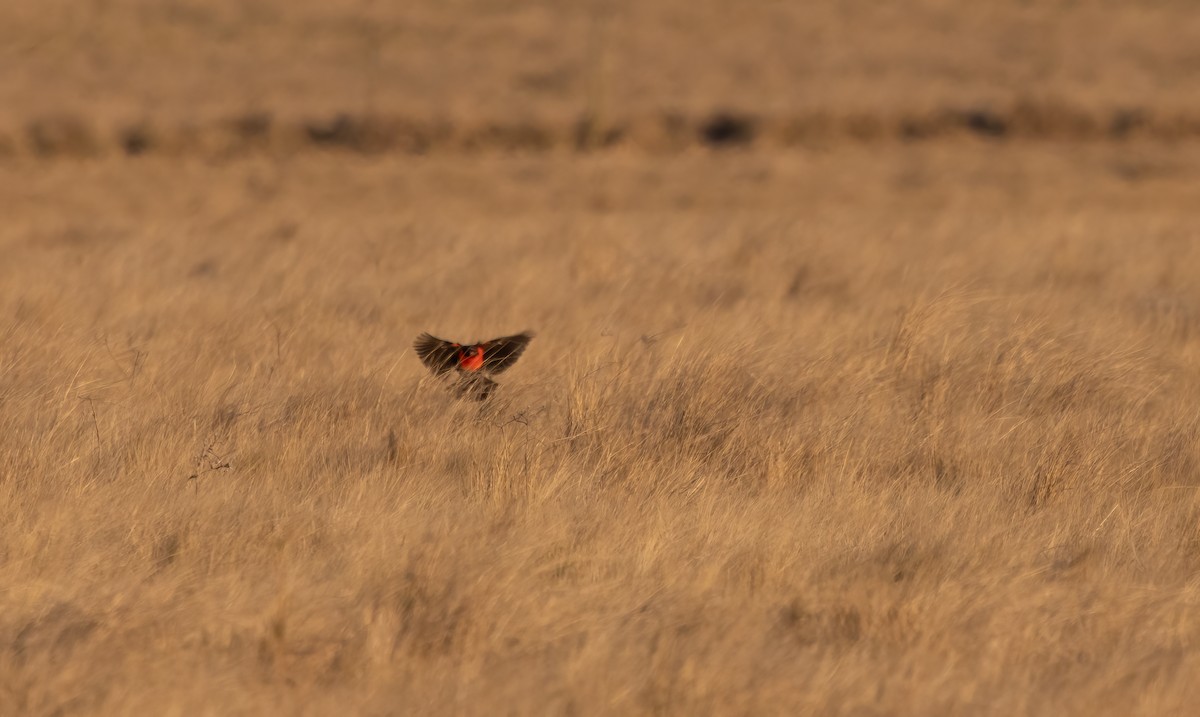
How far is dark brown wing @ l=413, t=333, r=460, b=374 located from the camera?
16.8 feet

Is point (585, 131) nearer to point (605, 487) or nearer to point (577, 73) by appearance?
point (577, 73)

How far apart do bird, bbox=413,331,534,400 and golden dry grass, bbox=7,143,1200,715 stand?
104 millimetres

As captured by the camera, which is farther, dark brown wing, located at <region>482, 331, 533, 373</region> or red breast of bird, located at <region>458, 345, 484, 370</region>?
dark brown wing, located at <region>482, 331, 533, 373</region>

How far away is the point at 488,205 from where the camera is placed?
15.2 meters

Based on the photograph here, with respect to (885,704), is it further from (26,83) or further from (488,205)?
(26,83)

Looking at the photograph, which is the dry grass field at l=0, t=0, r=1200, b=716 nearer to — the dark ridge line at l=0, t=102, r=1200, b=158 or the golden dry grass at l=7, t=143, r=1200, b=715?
the golden dry grass at l=7, t=143, r=1200, b=715

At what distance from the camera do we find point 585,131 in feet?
65.0

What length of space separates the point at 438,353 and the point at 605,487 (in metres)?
1.06

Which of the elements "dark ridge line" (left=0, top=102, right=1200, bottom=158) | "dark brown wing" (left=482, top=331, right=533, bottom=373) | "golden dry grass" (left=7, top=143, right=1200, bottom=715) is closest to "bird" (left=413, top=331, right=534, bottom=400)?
"dark brown wing" (left=482, top=331, right=533, bottom=373)

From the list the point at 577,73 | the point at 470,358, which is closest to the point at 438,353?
the point at 470,358

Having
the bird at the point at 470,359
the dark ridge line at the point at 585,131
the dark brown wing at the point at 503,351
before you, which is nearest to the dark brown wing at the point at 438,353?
the bird at the point at 470,359

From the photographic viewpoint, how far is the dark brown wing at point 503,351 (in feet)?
17.1

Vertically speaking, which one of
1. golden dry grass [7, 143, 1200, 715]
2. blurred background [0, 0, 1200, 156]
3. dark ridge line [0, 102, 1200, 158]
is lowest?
golden dry grass [7, 143, 1200, 715]

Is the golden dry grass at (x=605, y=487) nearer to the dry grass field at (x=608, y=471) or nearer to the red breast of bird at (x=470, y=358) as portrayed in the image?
the dry grass field at (x=608, y=471)
